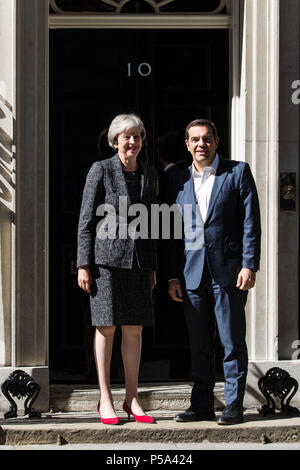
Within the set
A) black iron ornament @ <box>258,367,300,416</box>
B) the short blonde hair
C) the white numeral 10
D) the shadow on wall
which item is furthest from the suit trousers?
the white numeral 10

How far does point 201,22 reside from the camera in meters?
7.94

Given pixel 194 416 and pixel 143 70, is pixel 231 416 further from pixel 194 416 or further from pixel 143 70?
pixel 143 70

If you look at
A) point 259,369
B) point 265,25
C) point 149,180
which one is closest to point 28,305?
point 149,180

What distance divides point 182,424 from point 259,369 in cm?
104

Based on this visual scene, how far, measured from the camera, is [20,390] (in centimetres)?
706

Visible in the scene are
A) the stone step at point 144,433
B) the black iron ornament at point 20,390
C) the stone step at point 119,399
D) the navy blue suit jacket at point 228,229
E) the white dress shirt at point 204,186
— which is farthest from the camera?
the stone step at point 119,399

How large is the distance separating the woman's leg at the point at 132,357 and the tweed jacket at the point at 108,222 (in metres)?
0.47

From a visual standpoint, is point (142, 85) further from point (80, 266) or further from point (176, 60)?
point (80, 266)

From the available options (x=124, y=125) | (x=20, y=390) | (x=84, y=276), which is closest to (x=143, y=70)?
(x=124, y=125)

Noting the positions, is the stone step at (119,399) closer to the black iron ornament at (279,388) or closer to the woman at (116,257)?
the black iron ornament at (279,388)

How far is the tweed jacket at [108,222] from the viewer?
22.1 feet

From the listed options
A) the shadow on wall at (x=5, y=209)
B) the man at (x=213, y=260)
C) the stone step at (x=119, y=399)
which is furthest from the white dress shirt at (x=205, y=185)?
the stone step at (x=119, y=399)

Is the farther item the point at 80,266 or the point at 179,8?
the point at 179,8

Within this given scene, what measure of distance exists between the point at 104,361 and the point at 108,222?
38.6 inches
